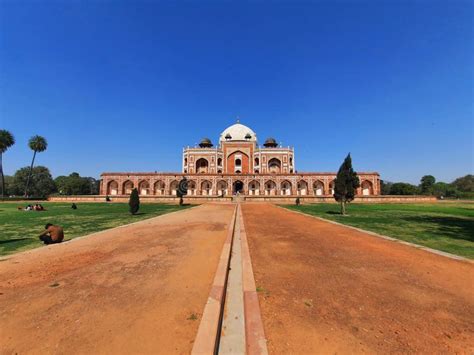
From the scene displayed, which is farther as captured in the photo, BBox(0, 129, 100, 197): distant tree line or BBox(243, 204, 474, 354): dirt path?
BBox(0, 129, 100, 197): distant tree line

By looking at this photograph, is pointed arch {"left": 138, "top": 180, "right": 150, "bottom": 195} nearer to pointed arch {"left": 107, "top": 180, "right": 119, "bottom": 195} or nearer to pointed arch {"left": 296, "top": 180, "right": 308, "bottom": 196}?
pointed arch {"left": 107, "top": 180, "right": 119, "bottom": 195}

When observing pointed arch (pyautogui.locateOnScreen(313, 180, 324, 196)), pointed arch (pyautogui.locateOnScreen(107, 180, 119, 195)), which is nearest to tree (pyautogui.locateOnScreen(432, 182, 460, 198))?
pointed arch (pyautogui.locateOnScreen(313, 180, 324, 196))

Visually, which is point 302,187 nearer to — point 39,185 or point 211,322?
point 211,322

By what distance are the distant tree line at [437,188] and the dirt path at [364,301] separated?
7367cm

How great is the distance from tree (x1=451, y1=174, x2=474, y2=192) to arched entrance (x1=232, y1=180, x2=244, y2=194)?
7638 centimetres

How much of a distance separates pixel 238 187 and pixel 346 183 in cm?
3347

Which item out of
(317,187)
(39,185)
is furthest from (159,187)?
(39,185)

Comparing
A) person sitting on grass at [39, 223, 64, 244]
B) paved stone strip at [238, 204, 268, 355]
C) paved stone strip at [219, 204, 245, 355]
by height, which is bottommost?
paved stone strip at [219, 204, 245, 355]

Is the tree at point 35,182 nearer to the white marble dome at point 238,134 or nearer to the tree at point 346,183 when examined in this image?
the white marble dome at point 238,134

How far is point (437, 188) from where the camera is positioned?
242 feet

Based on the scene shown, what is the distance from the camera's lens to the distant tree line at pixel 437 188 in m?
64.5

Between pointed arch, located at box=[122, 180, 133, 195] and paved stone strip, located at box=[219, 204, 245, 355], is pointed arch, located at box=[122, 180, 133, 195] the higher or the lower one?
→ the higher one

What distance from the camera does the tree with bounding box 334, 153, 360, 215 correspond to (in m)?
19.6

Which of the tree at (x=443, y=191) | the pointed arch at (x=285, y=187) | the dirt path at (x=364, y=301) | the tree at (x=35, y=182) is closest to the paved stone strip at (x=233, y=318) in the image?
the dirt path at (x=364, y=301)
